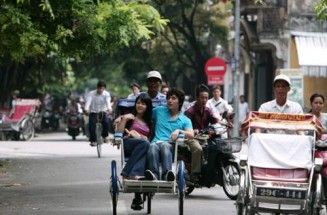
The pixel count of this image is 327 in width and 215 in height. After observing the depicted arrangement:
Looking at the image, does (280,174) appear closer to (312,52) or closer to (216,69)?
(312,52)

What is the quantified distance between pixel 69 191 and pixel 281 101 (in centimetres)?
544

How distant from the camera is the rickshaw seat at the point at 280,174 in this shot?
9.79 metres

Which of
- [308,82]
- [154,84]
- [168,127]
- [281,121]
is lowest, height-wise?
[168,127]

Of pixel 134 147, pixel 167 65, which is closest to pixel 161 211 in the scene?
pixel 134 147

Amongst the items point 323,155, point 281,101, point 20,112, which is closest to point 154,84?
point 281,101

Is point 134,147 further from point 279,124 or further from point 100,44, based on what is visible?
point 100,44

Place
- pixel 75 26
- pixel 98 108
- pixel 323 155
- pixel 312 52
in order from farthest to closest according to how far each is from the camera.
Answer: pixel 312 52
pixel 98 108
pixel 75 26
pixel 323 155

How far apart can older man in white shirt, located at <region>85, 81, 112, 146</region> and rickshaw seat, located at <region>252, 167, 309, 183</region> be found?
13535 millimetres

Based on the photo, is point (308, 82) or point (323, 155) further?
point (308, 82)

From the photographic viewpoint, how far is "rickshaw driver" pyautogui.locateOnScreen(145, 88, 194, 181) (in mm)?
11195

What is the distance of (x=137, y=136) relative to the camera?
11461mm

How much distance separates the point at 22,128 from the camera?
3312cm

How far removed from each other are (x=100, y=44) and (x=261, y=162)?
8560 mm

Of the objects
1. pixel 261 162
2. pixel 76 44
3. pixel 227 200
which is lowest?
pixel 227 200
